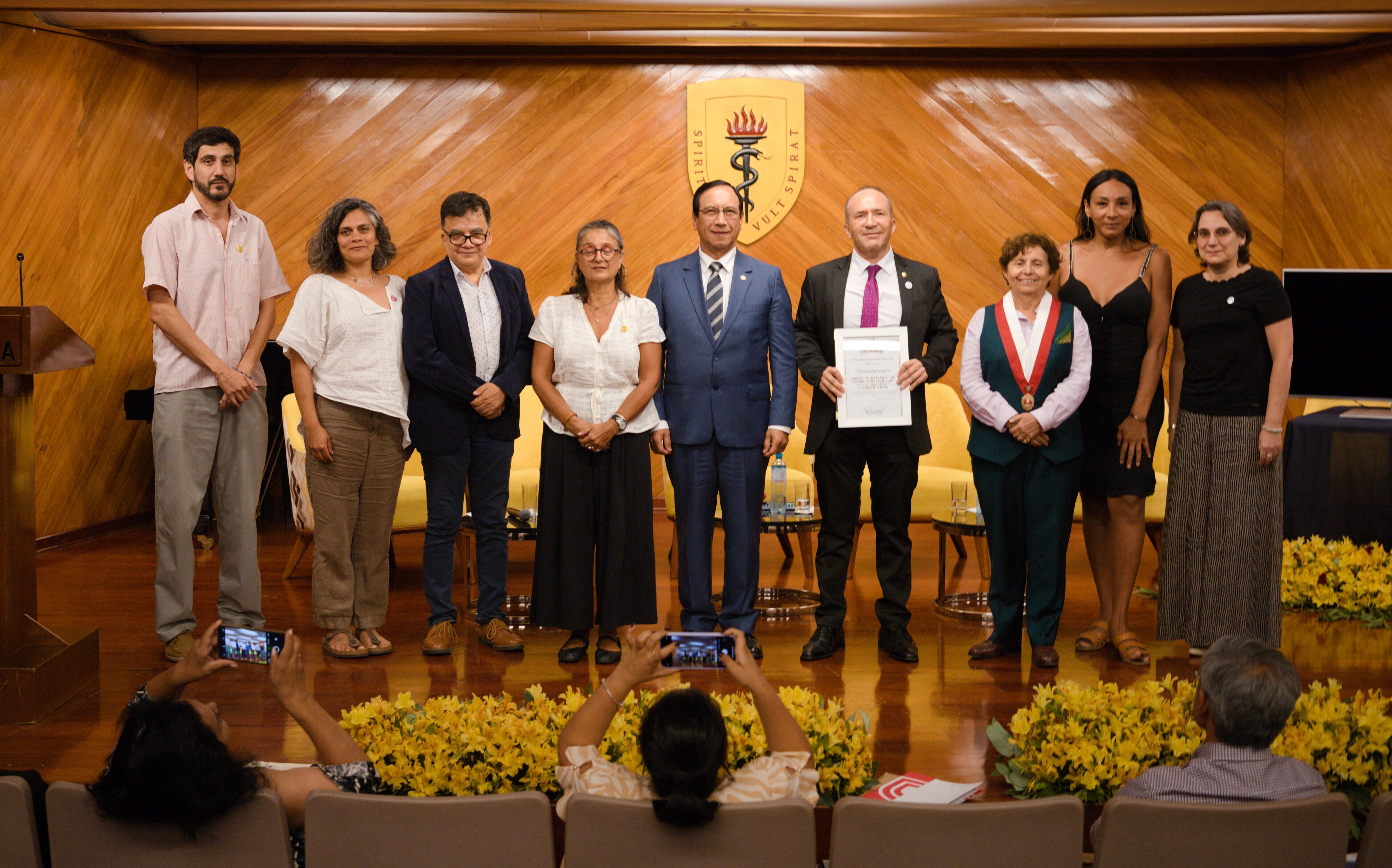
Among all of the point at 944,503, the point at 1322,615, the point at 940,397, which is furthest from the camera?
the point at 940,397

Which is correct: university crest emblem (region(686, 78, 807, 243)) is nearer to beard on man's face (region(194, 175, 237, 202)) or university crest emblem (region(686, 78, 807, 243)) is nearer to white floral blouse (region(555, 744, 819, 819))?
beard on man's face (region(194, 175, 237, 202))

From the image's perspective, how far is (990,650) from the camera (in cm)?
421

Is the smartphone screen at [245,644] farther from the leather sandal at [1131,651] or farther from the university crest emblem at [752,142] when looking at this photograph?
the university crest emblem at [752,142]

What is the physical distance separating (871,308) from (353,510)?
2004mm

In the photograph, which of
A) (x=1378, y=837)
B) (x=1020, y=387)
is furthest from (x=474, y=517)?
(x=1378, y=837)

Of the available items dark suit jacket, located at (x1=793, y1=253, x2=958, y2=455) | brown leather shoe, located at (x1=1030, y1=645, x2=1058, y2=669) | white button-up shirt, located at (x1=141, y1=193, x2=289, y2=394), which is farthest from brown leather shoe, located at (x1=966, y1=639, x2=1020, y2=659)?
white button-up shirt, located at (x1=141, y1=193, x2=289, y2=394)

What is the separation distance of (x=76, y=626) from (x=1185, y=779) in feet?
13.1

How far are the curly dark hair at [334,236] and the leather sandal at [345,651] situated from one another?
1.30 m

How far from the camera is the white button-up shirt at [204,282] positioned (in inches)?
163

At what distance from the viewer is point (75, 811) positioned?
1772mm

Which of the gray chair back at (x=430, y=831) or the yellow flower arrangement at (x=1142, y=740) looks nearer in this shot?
the gray chair back at (x=430, y=831)

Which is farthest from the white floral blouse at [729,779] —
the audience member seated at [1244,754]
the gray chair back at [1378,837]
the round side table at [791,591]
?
the round side table at [791,591]

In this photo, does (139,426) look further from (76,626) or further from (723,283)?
(723,283)

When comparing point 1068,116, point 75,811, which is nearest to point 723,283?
point 75,811
